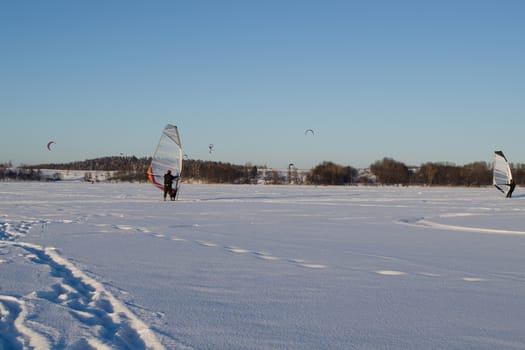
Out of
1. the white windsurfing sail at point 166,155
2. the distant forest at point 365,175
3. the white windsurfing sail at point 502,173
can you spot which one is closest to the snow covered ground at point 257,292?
the white windsurfing sail at point 166,155

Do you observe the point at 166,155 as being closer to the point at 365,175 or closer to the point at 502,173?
the point at 502,173

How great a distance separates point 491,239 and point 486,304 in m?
4.95

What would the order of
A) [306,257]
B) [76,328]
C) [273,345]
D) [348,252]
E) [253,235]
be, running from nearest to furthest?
1. [273,345]
2. [76,328]
3. [306,257]
4. [348,252]
5. [253,235]

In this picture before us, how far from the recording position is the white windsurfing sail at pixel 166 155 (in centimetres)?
2148

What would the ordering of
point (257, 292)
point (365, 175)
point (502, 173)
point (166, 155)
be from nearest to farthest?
point (257, 292) < point (166, 155) < point (502, 173) < point (365, 175)

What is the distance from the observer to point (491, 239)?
810 centimetres

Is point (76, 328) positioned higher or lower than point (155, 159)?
lower

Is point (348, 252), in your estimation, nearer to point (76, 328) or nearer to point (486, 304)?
point (486, 304)

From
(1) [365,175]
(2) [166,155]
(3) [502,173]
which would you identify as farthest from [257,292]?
(1) [365,175]

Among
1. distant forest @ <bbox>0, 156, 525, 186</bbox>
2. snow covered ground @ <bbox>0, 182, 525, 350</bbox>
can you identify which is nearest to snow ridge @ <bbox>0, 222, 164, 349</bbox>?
snow covered ground @ <bbox>0, 182, 525, 350</bbox>

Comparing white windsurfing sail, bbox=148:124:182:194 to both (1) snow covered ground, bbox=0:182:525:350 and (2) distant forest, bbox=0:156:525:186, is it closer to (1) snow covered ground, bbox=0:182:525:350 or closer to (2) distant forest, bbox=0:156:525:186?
(1) snow covered ground, bbox=0:182:525:350

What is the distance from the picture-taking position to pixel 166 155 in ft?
70.9

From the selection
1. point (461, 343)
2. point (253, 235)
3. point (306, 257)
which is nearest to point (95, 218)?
point (253, 235)

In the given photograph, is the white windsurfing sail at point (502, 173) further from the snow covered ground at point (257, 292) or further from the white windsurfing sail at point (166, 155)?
the snow covered ground at point (257, 292)
